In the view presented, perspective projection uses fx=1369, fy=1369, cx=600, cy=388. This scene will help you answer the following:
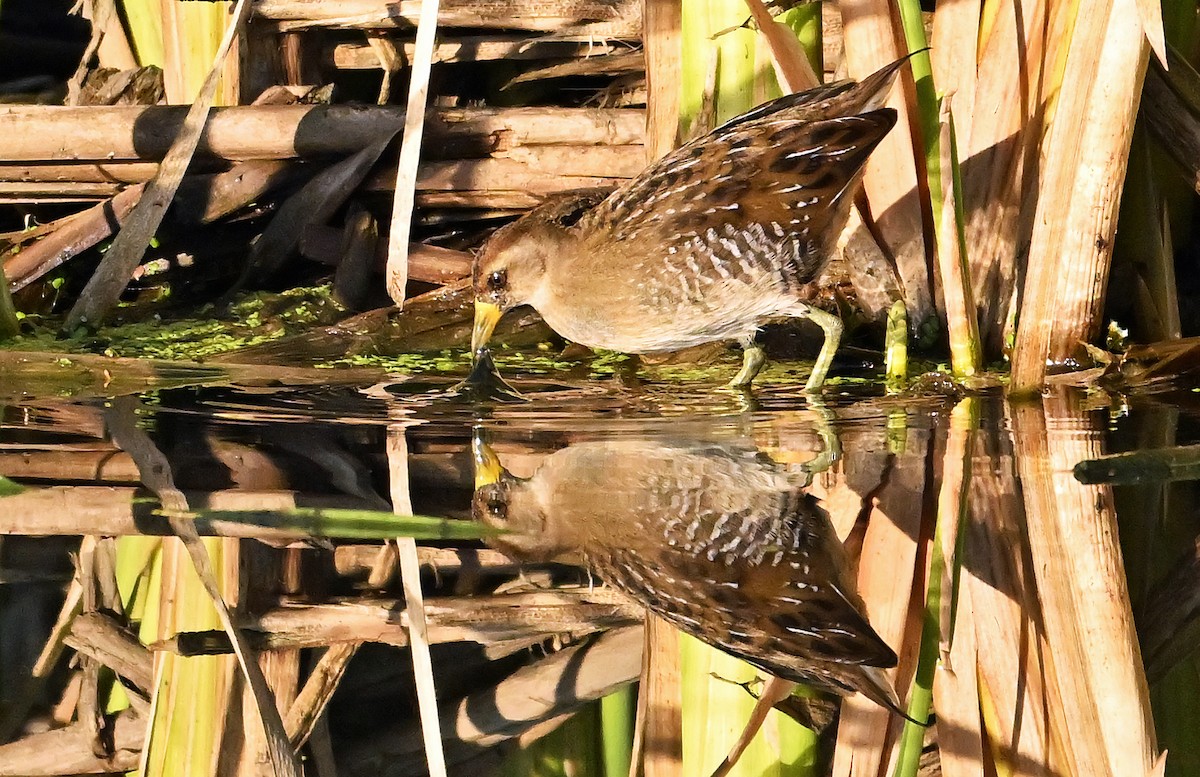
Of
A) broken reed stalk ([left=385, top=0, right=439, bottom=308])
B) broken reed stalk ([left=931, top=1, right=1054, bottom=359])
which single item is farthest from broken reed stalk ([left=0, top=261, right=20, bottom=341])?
broken reed stalk ([left=931, top=1, right=1054, bottom=359])

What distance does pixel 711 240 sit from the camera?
→ 12.5 feet

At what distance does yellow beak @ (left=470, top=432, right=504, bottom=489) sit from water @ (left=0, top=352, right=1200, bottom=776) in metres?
0.01

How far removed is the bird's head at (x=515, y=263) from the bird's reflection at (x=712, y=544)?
4.28 ft

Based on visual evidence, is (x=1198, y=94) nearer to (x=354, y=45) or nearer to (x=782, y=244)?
(x=782, y=244)

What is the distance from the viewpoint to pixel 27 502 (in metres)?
2.63

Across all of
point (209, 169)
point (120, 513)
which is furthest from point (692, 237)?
point (209, 169)

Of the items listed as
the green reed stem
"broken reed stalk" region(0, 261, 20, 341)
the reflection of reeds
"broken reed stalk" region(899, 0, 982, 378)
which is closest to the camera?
the reflection of reeds

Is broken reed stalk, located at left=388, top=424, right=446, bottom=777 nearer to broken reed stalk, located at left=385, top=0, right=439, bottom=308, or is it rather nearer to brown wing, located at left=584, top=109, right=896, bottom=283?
broken reed stalk, located at left=385, top=0, right=439, bottom=308

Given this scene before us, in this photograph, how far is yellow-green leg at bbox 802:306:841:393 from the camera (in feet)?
12.7

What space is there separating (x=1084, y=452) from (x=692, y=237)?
4.65ft

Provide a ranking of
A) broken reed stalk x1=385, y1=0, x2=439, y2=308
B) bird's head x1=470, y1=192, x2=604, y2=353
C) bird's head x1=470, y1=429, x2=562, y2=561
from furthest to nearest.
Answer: bird's head x1=470, y1=192, x2=604, y2=353
broken reed stalk x1=385, y1=0, x2=439, y2=308
bird's head x1=470, y1=429, x2=562, y2=561

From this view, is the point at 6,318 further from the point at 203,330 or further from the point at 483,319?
the point at 483,319

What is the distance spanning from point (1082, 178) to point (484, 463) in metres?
1.71

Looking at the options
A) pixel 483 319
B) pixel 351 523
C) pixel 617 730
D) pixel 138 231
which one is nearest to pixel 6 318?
pixel 138 231
